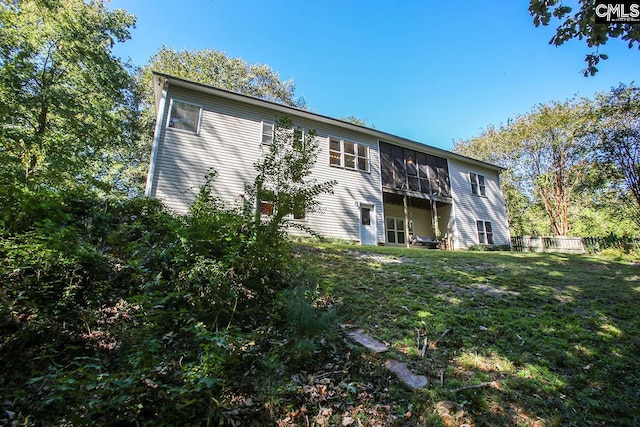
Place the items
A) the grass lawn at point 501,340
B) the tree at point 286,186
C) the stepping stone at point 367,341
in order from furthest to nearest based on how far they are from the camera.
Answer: the tree at point 286,186 < the stepping stone at point 367,341 < the grass lawn at point 501,340

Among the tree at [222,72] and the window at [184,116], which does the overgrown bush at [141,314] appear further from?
Answer: the tree at [222,72]

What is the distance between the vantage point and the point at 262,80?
77.0ft

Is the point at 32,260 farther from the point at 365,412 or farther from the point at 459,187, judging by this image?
the point at 459,187

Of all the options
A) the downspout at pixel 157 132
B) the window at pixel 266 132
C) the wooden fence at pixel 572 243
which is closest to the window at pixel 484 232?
the wooden fence at pixel 572 243

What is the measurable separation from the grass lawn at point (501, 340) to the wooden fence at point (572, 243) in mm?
11908

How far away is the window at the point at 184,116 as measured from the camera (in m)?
9.98

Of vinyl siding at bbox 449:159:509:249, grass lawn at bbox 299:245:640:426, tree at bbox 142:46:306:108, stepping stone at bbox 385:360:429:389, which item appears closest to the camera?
grass lawn at bbox 299:245:640:426

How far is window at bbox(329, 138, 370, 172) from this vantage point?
12.9 metres

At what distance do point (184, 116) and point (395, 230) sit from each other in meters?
11.6

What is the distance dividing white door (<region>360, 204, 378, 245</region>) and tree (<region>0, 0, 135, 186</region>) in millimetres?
11713

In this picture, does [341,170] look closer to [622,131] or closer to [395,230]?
[395,230]

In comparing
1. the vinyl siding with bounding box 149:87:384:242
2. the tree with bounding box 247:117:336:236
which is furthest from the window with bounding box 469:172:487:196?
the tree with bounding box 247:117:336:236

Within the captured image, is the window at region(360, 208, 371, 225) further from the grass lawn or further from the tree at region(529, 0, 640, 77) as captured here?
the tree at region(529, 0, 640, 77)

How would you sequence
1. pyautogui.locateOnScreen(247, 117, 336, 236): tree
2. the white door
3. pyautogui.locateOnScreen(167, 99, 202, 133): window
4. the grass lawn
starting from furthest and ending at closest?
the white door
pyautogui.locateOnScreen(167, 99, 202, 133): window
pyautogui.locateOnScreen(247, 117, 336, 236): tree
the grass lawn
